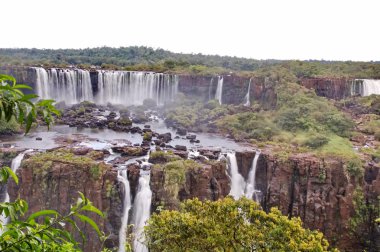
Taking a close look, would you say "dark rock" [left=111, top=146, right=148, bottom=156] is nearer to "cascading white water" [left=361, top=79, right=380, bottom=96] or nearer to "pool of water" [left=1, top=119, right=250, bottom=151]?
"pool of water" [left=1, top=119, right=250, bottom=151]

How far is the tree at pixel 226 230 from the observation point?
869 cm

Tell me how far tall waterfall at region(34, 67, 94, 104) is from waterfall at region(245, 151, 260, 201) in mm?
25895

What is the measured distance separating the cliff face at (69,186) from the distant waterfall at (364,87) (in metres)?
29.6

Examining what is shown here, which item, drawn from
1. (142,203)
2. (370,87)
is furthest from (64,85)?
(370,87)

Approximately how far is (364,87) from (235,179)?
23474 mm

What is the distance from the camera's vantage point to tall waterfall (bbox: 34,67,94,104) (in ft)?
137

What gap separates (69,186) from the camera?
64.5 feet

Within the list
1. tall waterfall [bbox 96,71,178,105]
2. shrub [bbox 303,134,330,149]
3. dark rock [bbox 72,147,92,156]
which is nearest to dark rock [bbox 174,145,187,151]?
dark rock [bbox 72,147,92,156]

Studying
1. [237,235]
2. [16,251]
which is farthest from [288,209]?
[16,251]

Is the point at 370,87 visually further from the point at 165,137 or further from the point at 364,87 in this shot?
the point at 165,137

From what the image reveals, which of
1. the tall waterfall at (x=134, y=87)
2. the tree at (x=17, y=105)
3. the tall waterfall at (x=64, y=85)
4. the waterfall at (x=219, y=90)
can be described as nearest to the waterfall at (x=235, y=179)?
the waterfall at (x=219, y=90)

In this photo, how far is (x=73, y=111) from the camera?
37.5 meters

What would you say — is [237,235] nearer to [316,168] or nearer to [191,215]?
[191,215]

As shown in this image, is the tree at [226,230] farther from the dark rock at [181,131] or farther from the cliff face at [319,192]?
the dark rock at [181,131]
